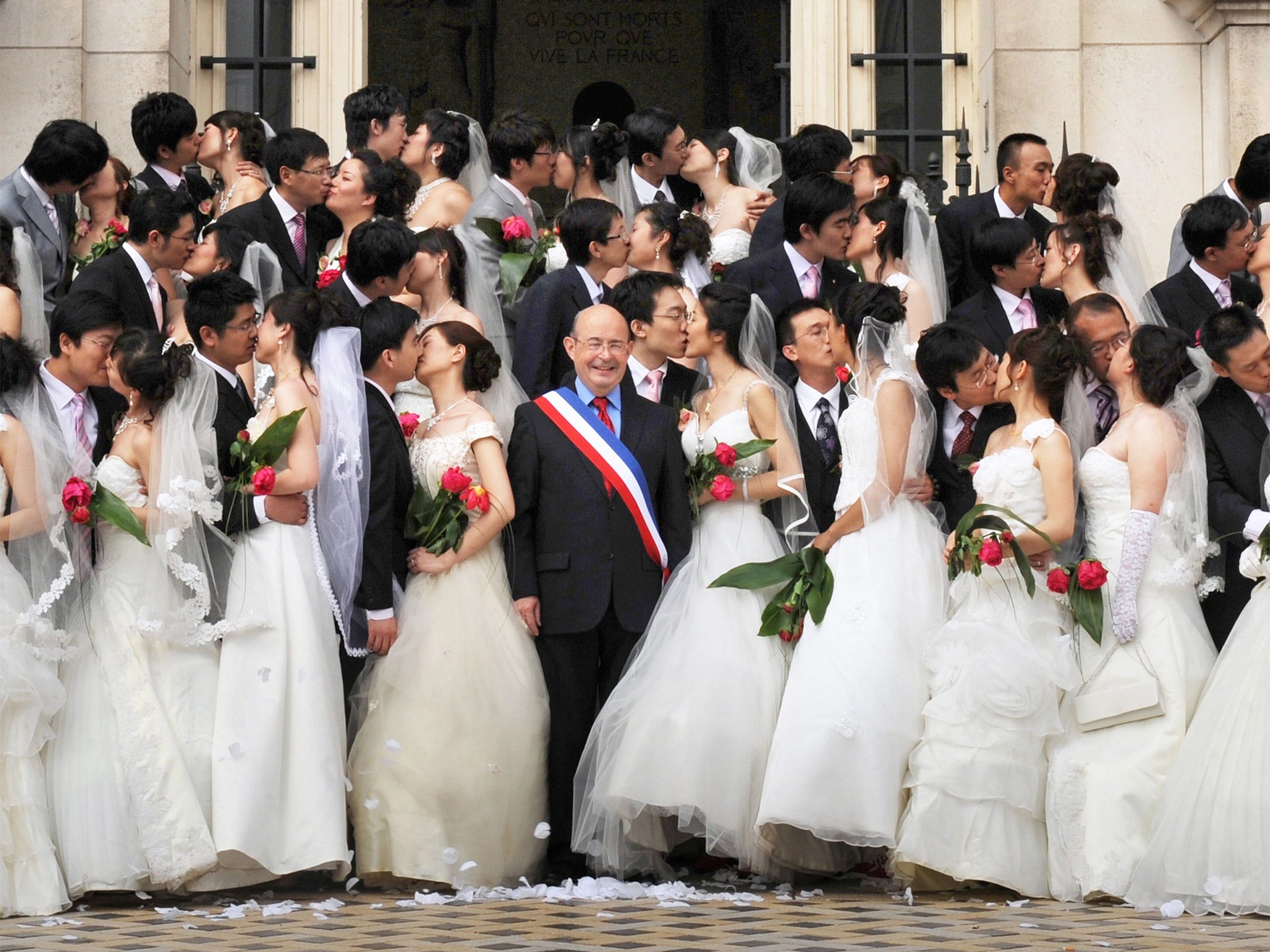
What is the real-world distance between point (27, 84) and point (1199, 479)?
7588 mm

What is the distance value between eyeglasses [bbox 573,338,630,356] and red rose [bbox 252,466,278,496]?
1.30 m

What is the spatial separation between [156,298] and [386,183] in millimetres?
1172

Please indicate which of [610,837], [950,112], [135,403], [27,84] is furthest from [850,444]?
[27,84]

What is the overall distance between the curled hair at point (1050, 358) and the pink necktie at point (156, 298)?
348 cm

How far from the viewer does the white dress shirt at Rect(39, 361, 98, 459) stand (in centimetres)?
704

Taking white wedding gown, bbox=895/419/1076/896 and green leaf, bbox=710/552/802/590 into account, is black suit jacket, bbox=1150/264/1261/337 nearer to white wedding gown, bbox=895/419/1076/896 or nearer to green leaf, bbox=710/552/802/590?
white wedding gown, bbox=895/419/1076/896

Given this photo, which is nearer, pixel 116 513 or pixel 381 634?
pixel 116 513

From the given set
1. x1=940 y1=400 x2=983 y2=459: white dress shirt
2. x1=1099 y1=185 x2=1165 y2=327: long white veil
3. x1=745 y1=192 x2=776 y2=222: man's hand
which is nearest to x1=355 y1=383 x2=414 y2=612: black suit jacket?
x1=940 y1=400 x2=983 y2=459: white dress shirt

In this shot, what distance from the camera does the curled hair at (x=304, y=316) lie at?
7184mm

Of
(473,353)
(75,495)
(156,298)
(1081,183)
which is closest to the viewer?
(75,495)

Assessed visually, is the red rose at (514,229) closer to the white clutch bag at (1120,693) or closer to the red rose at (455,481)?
the red rose at (455,481)

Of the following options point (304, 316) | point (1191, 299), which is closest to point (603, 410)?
point (304, 316)

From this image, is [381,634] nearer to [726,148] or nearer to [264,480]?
[264,480]

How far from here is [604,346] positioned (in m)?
7.39
